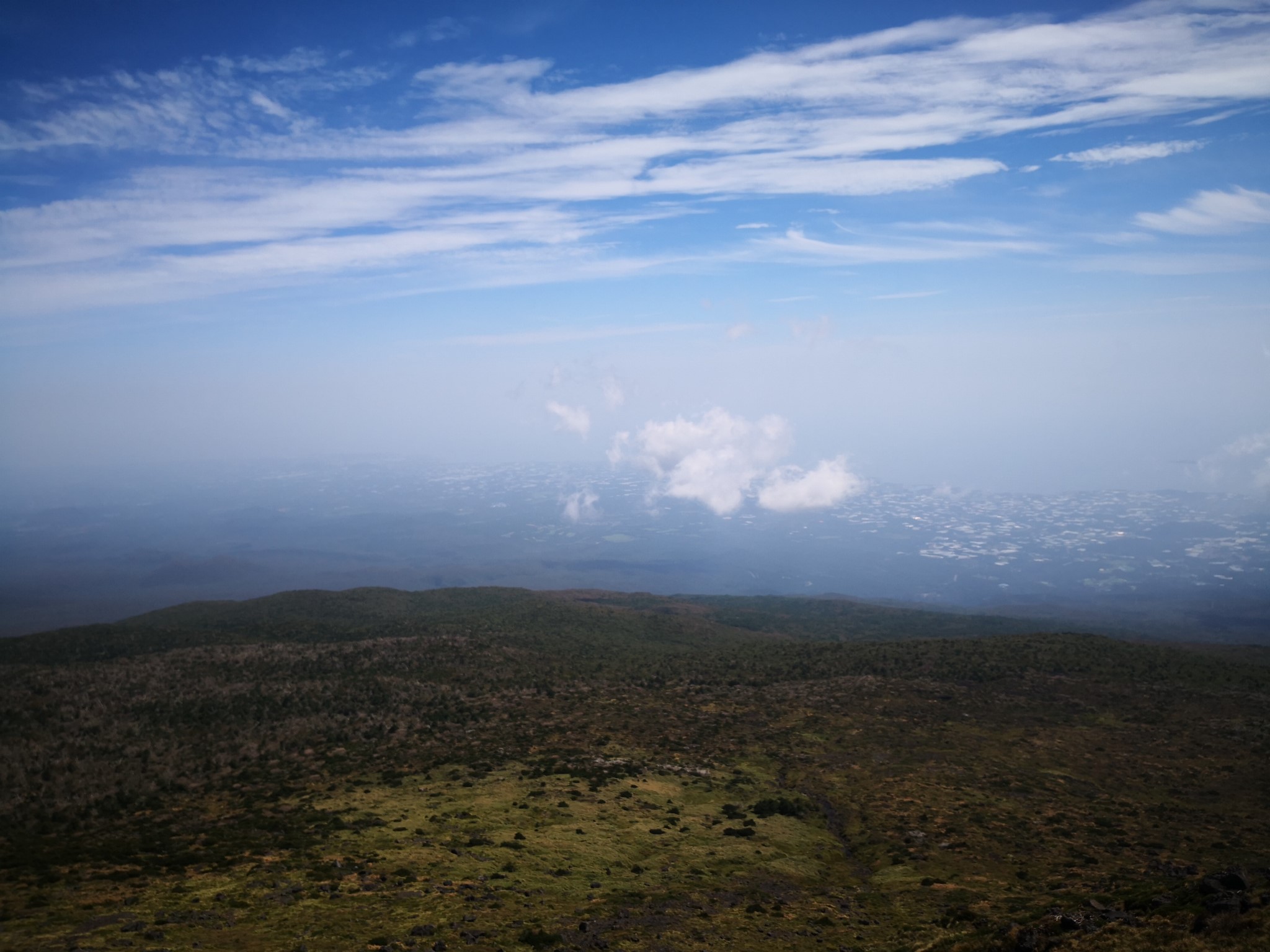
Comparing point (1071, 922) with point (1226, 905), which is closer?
point (1226, 905)

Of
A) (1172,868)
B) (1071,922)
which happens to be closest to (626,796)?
(1071,922)

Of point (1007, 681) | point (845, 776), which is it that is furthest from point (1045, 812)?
point (1007, 681)

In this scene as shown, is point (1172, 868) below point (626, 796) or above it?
above

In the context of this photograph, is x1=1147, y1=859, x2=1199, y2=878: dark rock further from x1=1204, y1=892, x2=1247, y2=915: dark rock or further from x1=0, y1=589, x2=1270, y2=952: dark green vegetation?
x1=1204, y1=892, x2=1247, y2=915: dark rock

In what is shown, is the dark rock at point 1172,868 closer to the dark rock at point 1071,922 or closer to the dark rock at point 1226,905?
the dark rock at point 1226,905

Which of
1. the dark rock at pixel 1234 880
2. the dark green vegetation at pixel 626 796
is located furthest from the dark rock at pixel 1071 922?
the dark rock at pixel 1234 880

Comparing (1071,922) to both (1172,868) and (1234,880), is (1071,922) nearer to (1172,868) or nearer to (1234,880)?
(1234,880)

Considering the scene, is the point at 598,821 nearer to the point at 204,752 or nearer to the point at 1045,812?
the point at 1045,812

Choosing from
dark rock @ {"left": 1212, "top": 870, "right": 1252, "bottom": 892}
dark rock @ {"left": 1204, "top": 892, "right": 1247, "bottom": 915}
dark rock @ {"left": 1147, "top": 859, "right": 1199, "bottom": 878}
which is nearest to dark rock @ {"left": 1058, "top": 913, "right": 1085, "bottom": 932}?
dark rock @ {"left": 1204, "top": 892, "right": 1247, "bottom": 915}
